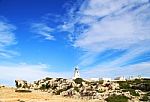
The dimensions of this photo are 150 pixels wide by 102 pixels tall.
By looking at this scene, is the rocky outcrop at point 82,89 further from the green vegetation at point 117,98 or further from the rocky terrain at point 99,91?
the green vegetation at point 117,98

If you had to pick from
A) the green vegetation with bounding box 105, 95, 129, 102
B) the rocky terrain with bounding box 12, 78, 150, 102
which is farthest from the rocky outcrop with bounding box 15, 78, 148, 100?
the green vegetation with bounding box 105, 95, 129, 102

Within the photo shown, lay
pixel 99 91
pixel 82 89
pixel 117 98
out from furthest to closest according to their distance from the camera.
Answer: pixel 82 89
pixel 99 91
pixel 117 98

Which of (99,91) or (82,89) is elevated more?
(82,89)

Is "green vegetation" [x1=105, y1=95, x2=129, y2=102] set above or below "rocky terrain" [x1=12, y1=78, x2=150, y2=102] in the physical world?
below

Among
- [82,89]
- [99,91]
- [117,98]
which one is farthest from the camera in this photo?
[82,89]

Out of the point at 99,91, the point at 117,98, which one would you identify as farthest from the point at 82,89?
the point at 117,98

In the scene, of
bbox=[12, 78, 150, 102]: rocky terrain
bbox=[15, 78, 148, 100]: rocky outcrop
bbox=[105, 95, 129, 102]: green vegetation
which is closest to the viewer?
bbox=[105, 95, 129, 102]: green vegetation

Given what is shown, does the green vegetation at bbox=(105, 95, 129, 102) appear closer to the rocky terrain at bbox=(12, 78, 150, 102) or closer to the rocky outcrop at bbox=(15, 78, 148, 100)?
the rocky terrain at bbox=(12, 78, 150, 102)

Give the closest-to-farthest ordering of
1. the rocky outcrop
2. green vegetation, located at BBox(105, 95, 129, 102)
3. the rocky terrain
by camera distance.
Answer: green vegetation, located at BBox(105, 95, 129, 102) < the rocky terrain < the rocky outcrop

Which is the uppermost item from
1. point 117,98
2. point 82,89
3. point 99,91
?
point 82,89

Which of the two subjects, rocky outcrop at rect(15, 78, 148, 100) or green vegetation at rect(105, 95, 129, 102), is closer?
green vegetation at rect(105, 95, 129, 102)

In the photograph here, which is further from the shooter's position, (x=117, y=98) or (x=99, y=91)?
(x=99, y=91)

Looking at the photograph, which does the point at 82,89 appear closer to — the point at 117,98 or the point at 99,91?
the point at 99,91

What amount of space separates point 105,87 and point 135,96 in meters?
9.36
